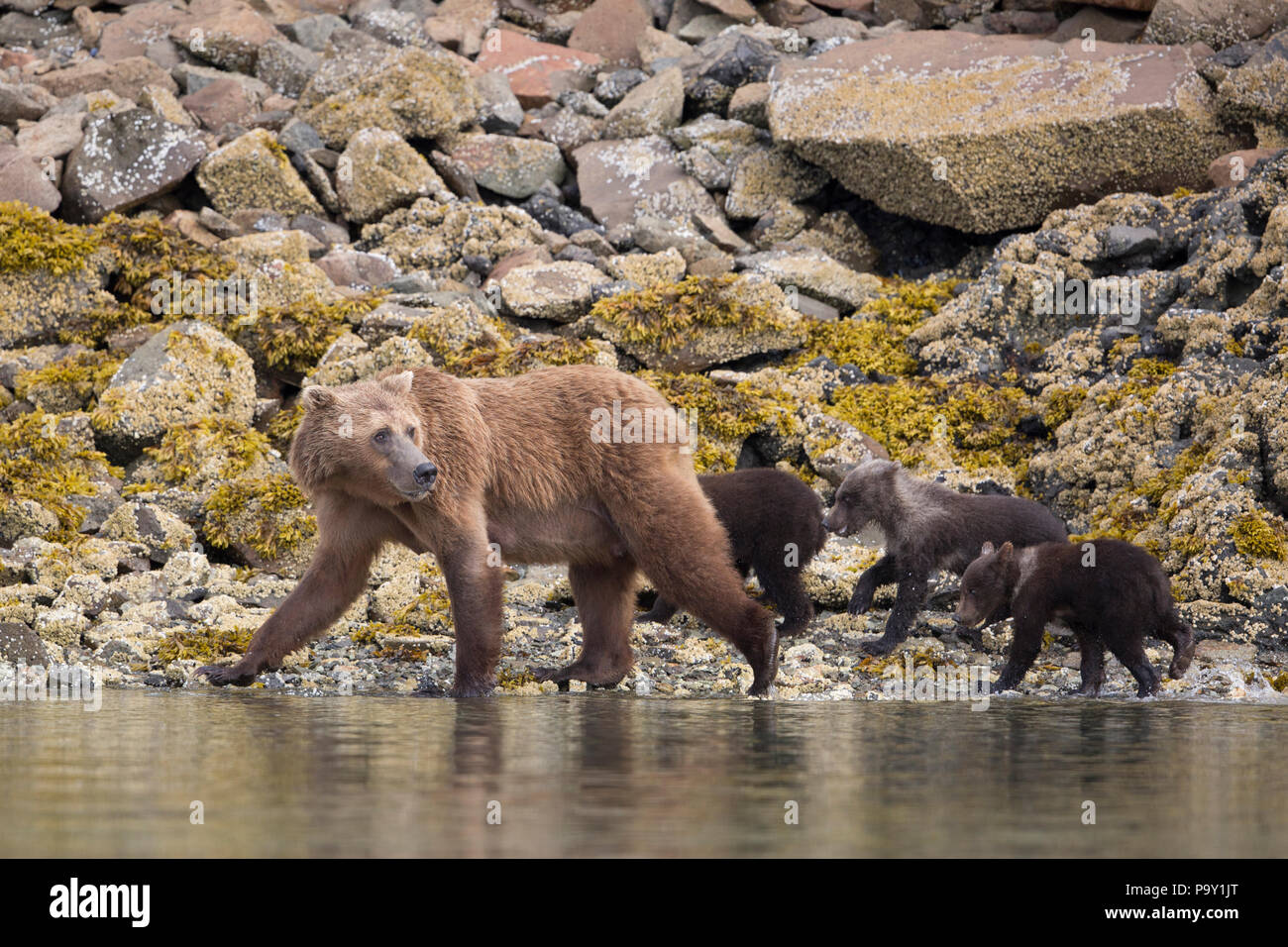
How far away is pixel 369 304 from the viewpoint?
14445 millimetres

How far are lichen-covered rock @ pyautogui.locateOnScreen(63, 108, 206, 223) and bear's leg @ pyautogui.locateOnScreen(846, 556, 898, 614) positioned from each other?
9.87 meters

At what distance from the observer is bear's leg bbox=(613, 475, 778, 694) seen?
8.61 m

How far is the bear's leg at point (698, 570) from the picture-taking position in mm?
8609

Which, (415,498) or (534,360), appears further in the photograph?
(534,360)

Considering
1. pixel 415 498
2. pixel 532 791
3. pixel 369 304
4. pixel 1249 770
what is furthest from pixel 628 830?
pixel 369 304

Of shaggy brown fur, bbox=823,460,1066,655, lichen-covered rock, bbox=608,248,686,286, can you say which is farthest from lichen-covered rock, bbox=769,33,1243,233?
shaggy brown fur, bbox=823,460,1066,655

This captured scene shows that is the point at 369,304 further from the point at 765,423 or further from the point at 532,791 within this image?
the point at 532,791

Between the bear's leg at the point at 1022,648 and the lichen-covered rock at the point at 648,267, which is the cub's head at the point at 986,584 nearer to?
the bear's leg at the point at 1022,648

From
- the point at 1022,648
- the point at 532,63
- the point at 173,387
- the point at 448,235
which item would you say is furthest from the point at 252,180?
the point at 1022,648

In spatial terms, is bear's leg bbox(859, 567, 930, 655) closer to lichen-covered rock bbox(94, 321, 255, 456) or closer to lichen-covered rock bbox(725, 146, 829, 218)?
lichen-covered rock bbox(94, 321, 255, 456)

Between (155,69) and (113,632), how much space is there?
40.6ft

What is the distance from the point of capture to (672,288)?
14.3m

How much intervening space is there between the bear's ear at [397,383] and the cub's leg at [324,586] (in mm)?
694
